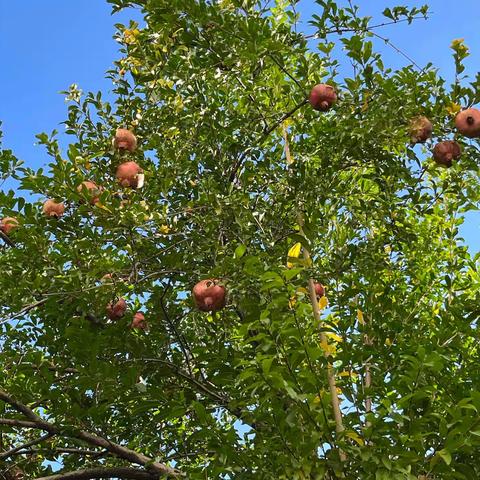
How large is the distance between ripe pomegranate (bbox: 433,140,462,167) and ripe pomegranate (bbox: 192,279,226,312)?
198 centimetres

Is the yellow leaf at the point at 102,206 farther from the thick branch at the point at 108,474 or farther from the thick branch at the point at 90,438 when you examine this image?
the thick branch at the point at 108,474

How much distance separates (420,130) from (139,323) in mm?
2567

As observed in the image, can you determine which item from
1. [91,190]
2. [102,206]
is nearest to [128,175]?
[91,190]

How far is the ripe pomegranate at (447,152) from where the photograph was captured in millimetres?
4535

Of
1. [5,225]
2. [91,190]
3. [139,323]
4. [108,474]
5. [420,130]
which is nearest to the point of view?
[91,190]

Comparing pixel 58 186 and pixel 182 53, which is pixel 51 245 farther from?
pixel 182 53

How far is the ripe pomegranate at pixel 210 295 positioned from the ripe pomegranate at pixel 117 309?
0.90 meters

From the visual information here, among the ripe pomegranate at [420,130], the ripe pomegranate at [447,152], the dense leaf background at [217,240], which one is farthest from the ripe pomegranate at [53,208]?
the ripe pomegranate at [447,152]

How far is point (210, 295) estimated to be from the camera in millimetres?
3824

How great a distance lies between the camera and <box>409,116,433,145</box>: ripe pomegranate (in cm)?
447

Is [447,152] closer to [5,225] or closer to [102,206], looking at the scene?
[102,206]

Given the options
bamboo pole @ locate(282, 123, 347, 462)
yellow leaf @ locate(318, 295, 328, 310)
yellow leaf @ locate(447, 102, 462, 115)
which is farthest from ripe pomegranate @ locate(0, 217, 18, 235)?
yellow leaf @ locate(447, 102, 462, 115)

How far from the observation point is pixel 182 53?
4855 mm

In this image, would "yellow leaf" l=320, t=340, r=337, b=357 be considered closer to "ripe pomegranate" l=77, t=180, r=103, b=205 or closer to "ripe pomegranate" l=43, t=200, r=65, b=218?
"ripe pomegranate" l=77, t=180, r=103, b=205
